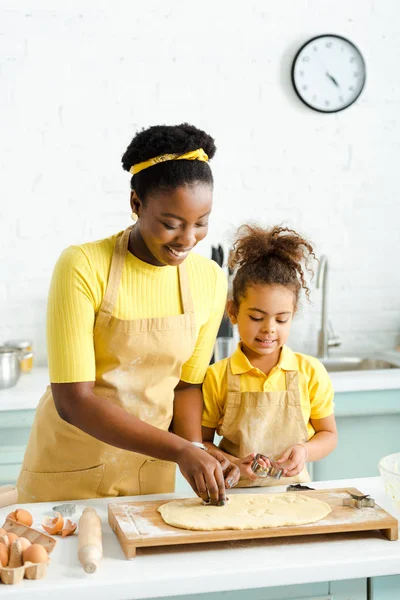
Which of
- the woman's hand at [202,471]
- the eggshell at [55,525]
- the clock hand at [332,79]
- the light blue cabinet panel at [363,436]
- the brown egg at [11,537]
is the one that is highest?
the clock hand at [332,79]

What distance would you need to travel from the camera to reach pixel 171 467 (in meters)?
1.84

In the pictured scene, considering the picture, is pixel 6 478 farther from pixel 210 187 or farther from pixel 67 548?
pixel 210 187

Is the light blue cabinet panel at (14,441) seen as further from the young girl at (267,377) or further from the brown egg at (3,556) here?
the brown egg at (3,556)

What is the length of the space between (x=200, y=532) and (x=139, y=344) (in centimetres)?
48

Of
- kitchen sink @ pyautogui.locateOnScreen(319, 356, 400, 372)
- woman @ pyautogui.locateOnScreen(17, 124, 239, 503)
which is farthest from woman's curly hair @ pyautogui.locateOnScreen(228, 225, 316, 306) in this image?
kitchen sink @ pyautogui.locateOnScreen(319, 356, 400, 372)

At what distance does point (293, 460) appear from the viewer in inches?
67.1

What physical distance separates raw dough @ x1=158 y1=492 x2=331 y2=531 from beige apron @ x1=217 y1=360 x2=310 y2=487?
281mm

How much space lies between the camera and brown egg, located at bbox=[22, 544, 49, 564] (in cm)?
124

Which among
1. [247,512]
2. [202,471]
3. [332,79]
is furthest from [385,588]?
[332,79]

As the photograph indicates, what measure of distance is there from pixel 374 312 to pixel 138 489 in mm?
1970

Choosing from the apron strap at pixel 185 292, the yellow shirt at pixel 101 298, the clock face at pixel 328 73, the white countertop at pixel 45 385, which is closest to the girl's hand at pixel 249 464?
the yellow shirt at pixel 101 298

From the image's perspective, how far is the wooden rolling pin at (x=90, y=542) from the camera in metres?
1.25

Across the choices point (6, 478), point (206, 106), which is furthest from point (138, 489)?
point (206, 106)

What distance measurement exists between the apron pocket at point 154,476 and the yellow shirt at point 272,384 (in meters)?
0.15
